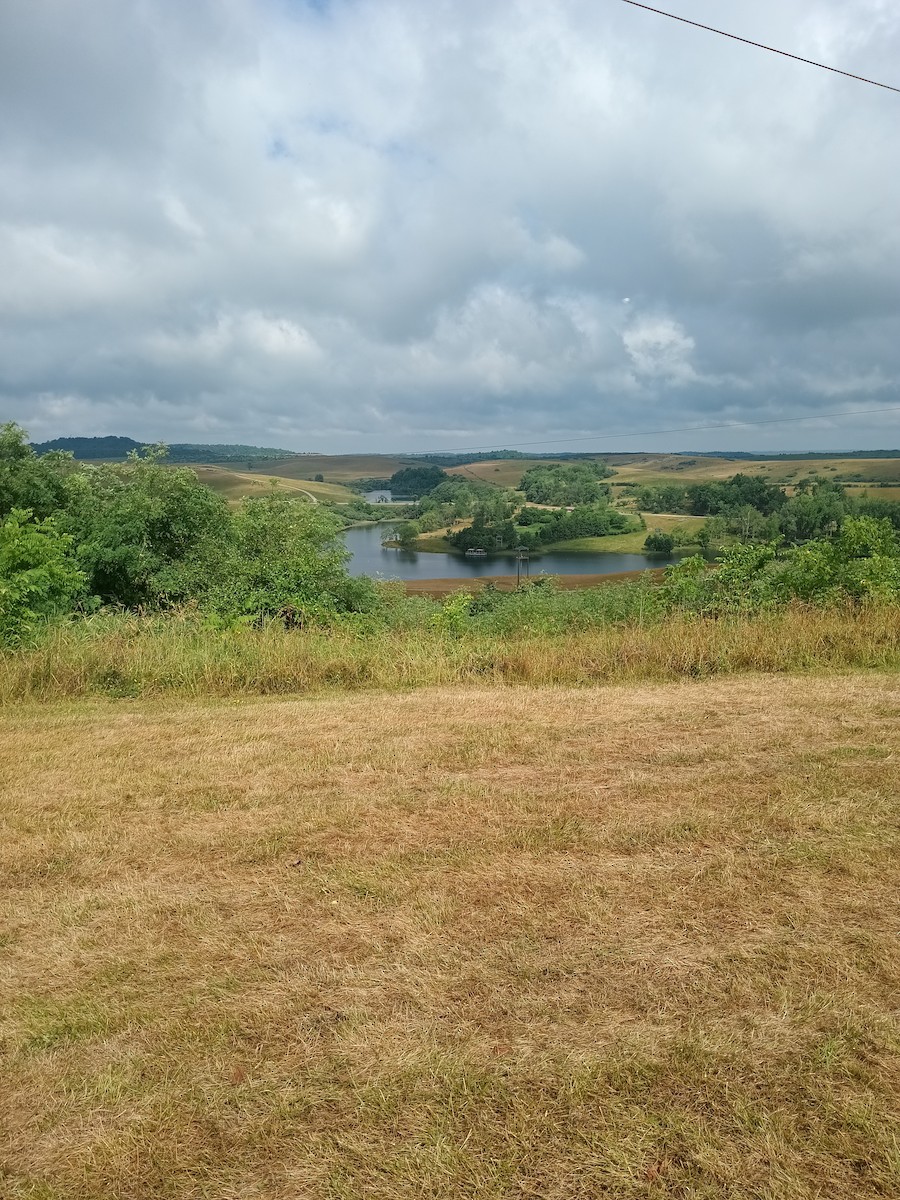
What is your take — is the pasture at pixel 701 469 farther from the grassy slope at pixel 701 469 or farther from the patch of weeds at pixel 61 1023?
the patch of weeds at pixel 61 1023

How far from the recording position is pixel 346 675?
7.55 m

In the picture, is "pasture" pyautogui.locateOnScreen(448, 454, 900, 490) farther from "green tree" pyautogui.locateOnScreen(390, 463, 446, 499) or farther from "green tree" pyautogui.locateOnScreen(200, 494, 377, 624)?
"green tree" pyautogui.locateOnScreen(200, 494, 377, 624)

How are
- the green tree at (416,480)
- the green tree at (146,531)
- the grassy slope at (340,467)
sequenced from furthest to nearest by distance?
the grassy slope at (340,467) → the green tree at (416,480) → the green tree at (146,531)

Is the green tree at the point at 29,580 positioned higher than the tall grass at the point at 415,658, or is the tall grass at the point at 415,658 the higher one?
the green tree at the point at 29,580

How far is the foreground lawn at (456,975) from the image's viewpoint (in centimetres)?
204

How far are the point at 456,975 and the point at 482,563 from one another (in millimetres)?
39113

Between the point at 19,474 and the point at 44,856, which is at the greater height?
the point at 19,474

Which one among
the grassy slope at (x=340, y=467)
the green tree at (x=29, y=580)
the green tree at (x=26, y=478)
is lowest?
the green tree at (x=29, y=580)

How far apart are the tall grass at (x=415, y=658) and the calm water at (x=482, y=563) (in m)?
26.2

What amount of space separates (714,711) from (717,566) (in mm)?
5581

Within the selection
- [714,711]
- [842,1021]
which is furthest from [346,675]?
[842,1021]

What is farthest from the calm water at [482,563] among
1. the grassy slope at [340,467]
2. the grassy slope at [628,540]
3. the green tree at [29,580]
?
the grassy slope at [340,467]

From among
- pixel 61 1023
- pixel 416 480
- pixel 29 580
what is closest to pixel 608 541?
pixel 416 480

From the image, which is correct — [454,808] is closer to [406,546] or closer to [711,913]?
[711,913]
